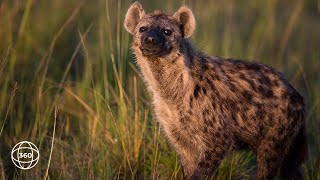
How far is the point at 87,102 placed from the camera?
7285 millimetres

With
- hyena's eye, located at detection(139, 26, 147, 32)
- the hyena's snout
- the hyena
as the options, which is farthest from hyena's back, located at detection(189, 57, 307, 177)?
hyena's eye, located at detection(139, 26, 147, 32)

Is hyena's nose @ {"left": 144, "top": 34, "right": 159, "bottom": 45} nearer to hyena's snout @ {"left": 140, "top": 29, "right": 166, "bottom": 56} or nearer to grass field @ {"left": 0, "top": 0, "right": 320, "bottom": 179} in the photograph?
hyena's snout @ {"left": 140, "top": 29, "right": 166, "bottom": 56}

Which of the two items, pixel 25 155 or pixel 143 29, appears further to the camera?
pixel 25 155

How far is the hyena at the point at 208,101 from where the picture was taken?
18.8 ft

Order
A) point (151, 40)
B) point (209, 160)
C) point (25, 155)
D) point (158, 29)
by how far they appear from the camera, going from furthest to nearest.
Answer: point (25, 155)
point (158, 29)
point (209, 160)
point (151, 40)

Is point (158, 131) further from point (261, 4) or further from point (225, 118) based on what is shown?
point (261, 4)

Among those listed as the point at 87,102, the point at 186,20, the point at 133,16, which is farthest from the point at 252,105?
the point at 87,102

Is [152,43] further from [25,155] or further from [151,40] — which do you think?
[25,155]

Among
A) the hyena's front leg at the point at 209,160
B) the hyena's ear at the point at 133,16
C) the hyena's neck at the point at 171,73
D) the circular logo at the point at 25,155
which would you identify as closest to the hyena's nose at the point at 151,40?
the hyena's neck at the point at 171,73

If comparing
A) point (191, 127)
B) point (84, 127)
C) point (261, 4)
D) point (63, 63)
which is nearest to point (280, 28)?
point (261, 4)

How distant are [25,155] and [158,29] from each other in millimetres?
1683

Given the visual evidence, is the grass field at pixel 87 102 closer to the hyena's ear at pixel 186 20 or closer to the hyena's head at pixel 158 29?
the hyena's head at pixel 158 29

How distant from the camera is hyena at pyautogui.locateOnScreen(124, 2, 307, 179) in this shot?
5723 mm

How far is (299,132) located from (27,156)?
2472mm
